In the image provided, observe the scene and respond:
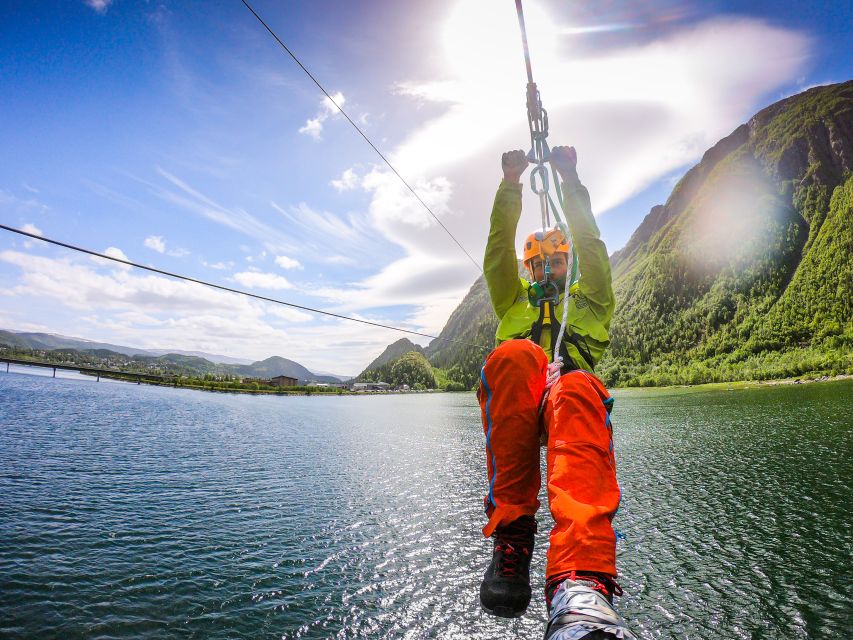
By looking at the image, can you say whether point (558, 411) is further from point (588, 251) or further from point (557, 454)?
point (588, 251)

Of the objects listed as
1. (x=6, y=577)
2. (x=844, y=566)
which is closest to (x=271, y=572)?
(x=6, y=577)

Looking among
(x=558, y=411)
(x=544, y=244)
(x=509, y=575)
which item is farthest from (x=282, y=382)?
(x=558, y=411)

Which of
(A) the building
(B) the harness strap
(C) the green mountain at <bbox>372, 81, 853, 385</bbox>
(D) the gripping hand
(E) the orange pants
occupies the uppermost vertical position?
(C) the green mountain at <bbox>372, 81, 853, 385</bbox>

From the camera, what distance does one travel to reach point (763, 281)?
15825 cm

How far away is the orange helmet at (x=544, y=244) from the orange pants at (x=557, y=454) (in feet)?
3.97

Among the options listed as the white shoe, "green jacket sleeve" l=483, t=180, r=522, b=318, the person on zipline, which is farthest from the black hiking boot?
"green jacket sleeve" l=483, t=180, r=522, b=318

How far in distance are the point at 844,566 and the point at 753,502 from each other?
19.5 feet

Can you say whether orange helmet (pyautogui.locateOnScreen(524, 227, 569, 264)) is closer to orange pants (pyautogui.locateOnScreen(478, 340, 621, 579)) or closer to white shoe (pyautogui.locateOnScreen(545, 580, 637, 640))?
orange pants (pyautogui.locateOnScreen(478, 340, 621, 579))

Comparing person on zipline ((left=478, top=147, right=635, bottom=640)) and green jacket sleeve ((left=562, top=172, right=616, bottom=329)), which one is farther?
green jacket sleeve ((left=562, top=172, right=616, bottom=329))

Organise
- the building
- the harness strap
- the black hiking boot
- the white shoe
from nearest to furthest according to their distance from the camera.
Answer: the white shoe
the black hiking boot
the harness strap
the building

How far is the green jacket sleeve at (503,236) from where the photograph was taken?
366 cm

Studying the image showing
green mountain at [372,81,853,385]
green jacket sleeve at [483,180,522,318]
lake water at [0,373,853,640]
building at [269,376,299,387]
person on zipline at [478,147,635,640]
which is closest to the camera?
person on zipline at [478,147,635,640]

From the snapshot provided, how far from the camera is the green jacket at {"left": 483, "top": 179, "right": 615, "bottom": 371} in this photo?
11.5ft

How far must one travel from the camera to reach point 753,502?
17781mm
